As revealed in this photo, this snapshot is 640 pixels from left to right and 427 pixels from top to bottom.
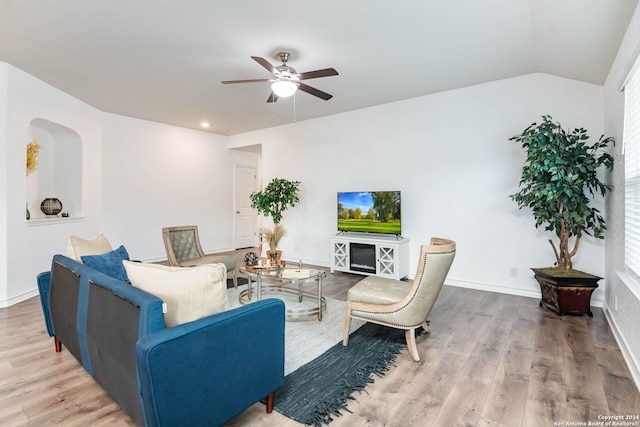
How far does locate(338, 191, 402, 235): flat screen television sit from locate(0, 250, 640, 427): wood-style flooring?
1978mm

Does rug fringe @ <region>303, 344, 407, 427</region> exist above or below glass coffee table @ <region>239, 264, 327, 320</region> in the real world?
below

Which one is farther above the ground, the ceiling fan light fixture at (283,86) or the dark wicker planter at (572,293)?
the ceiling fan light fixture at (283,86)

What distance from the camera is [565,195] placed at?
3.20m

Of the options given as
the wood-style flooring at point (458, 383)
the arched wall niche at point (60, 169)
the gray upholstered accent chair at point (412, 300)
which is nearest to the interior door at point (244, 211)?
the arched wall niche at point (60, 169)

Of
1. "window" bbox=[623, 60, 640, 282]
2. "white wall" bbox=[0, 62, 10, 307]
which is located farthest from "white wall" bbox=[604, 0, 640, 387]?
"white wall" bbox=[0, 62, 10, 307]

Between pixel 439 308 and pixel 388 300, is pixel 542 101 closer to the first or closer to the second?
pixel 439 308

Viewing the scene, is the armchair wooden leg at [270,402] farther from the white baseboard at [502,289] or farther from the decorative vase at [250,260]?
the white baseboard at [502,289]

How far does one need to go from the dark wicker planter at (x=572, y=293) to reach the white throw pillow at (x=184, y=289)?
3.40 metres

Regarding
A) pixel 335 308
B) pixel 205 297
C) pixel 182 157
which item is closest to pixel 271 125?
pixel 182 157

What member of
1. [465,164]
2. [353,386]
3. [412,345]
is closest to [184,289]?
[353,386]

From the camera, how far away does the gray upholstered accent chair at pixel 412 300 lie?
7.57ft

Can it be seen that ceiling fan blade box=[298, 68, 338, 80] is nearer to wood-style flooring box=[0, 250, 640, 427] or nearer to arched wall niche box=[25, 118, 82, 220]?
wood-style flooring box=[0, 250, 640, 427]

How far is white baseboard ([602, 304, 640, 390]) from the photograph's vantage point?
2059 millimetres

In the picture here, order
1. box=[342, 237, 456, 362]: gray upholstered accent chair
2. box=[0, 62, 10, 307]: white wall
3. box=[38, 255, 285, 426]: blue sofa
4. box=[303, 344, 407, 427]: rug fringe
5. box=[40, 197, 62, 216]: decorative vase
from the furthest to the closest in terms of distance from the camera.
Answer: box=[40, 197, 62, 216]: decorative vase < box=[0, 62, 10, 307]: white wall < box=[342, 237, 456, 362]: gray upholstered accent chair < box=[303, 344, 407, 427]: rug fringe < box=[38, 255, 285, 426]: blue sofa
